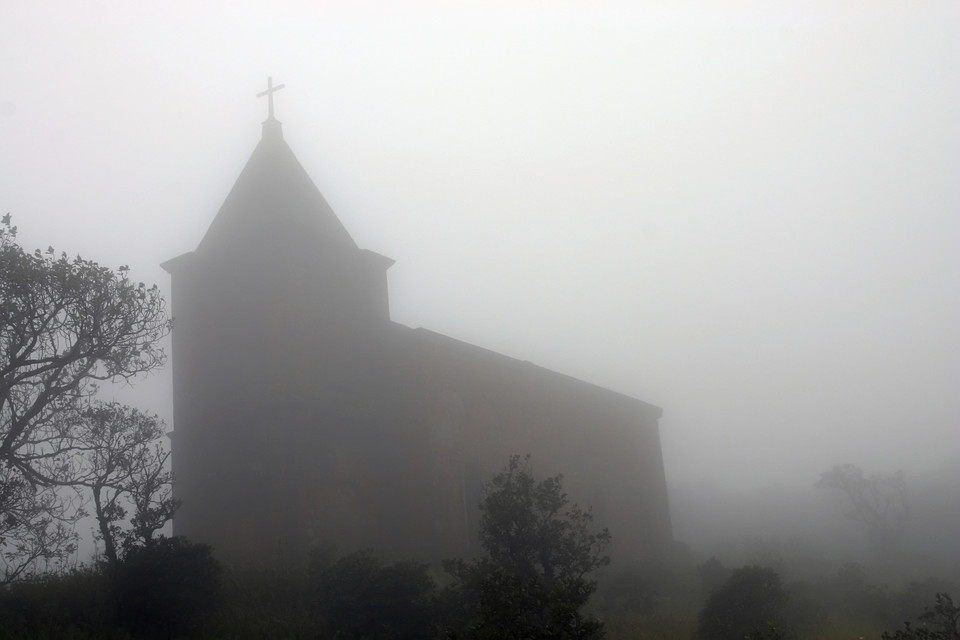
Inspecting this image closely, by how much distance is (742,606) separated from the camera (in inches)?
714

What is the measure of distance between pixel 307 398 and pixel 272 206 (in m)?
5.91

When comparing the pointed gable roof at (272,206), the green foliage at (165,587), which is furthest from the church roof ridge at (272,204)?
the green foliage at (165,587)

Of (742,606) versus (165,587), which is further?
(742,606)

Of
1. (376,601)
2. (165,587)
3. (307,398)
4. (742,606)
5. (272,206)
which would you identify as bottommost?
(742,606)

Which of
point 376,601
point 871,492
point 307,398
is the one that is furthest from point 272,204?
point 871,492

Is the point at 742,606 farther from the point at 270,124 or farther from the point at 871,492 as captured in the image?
the point at 871,492

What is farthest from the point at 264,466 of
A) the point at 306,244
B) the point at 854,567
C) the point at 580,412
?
the point at 854,567

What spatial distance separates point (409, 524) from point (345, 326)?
587 cm

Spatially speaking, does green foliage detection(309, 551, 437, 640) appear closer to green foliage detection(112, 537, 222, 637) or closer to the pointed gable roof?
green foliage detection(112, 537, 222, 637)

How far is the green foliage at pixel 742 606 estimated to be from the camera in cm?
1745

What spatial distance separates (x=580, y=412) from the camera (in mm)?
34500

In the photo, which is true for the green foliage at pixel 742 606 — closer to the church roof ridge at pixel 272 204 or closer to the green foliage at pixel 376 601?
the green foliage at pixel 376 601

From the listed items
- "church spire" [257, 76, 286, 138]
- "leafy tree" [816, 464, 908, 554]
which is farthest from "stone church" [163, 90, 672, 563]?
"leafy tree" [816, 464, 908, 554]

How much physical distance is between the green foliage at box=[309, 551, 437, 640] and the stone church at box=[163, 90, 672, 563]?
225 inches
